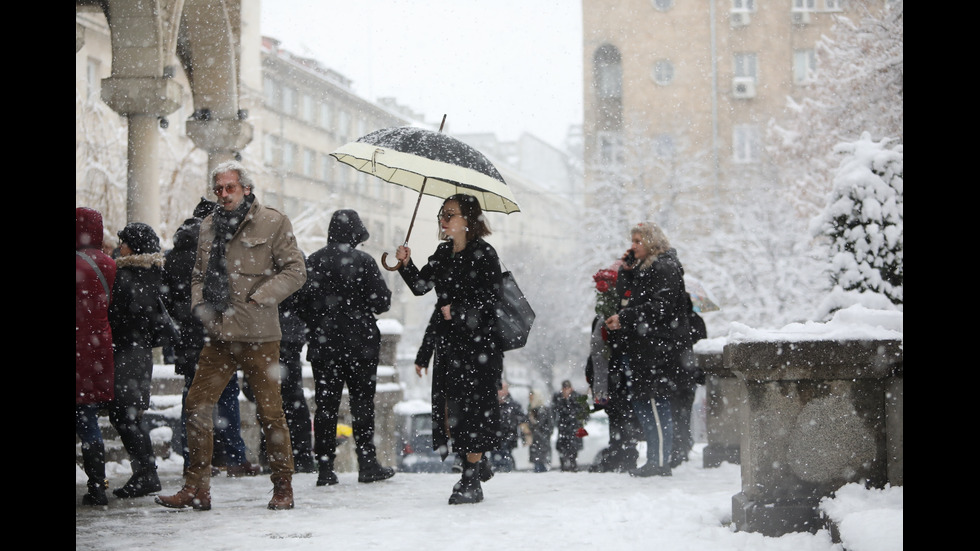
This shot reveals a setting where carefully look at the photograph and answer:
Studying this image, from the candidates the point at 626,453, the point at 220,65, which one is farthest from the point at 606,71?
the point at 626,453

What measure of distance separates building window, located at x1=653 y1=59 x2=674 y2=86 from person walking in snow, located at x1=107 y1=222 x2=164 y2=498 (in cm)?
4316

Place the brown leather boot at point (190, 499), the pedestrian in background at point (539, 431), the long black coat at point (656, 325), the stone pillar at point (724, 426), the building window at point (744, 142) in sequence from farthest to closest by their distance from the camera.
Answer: the building window at point (744, 142)
the pedestrian in background at point (539, 431)
the stone pillar at point (724, 426)
the long black coat at point (656, 325)
the brown leather boot at point (190, 499)

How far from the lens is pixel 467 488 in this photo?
661 centimetres

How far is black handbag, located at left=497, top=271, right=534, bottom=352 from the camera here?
6.52 meters

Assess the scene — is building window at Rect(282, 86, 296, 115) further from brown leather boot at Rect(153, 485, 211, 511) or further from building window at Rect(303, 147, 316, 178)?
brown leather boot at Rect(153, 485, 211, 511)

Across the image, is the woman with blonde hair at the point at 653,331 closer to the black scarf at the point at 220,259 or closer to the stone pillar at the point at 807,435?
the stone pillar at the point at 807,435

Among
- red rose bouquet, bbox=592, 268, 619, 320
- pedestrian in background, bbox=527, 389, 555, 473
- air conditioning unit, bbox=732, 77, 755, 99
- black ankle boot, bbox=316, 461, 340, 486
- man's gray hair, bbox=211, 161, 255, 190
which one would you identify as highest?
air conditioning unit, bbox=732, 77, 755, 99

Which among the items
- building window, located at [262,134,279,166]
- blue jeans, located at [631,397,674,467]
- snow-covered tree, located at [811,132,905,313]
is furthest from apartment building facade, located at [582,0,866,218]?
blue jeans, located at [631,397,674,467]

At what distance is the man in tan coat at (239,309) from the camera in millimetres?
5977

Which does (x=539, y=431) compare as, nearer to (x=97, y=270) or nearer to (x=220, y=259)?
(x=97, y=270)

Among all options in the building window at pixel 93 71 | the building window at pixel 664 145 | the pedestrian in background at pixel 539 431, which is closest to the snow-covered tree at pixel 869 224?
the pedestrian in background at pixel 539 431

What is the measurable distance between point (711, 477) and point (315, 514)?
3439mm

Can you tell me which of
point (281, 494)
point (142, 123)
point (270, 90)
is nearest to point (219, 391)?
point (281, 494)

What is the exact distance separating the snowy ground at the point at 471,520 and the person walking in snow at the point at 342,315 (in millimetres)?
690
